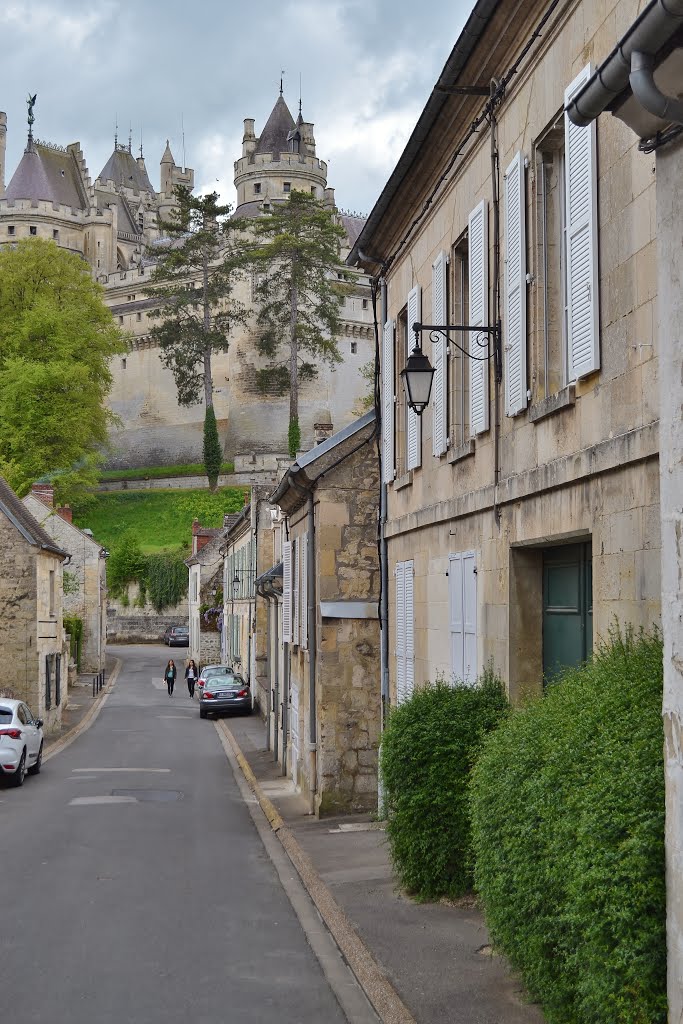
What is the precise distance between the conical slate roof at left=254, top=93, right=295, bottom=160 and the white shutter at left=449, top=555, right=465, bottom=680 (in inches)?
3336

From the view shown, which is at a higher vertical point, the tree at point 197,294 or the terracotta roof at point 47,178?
the terracotta roof at point 47,178

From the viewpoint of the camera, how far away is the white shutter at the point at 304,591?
1603 cm

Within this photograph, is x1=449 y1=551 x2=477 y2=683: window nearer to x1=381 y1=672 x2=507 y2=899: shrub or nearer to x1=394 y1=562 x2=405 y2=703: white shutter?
x1=381 y1=672 x2=507 y2=899: shrub

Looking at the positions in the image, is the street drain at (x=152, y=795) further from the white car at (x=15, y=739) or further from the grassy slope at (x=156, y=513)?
the grassy slope at (x=156, y=513)

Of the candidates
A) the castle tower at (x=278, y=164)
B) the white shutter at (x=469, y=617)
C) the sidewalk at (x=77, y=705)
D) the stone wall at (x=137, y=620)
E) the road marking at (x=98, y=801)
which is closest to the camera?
the white shutter at (x=469, y=617)

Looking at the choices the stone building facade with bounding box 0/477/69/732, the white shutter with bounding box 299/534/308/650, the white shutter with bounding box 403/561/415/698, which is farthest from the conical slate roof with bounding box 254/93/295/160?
the white shutter with bounding box 403/561/415/698

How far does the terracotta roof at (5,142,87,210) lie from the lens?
106m

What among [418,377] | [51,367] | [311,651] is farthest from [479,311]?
[51,367]

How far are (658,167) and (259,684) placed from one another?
27576 mm

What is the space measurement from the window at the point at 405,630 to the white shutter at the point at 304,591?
2.45m

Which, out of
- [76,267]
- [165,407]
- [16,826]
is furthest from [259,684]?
[165,407]

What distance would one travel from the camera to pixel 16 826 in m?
14.9

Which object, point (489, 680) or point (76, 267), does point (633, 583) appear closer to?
point (489, 680)

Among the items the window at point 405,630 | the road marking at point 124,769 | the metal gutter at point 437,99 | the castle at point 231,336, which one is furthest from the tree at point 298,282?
the window at point 405,630
